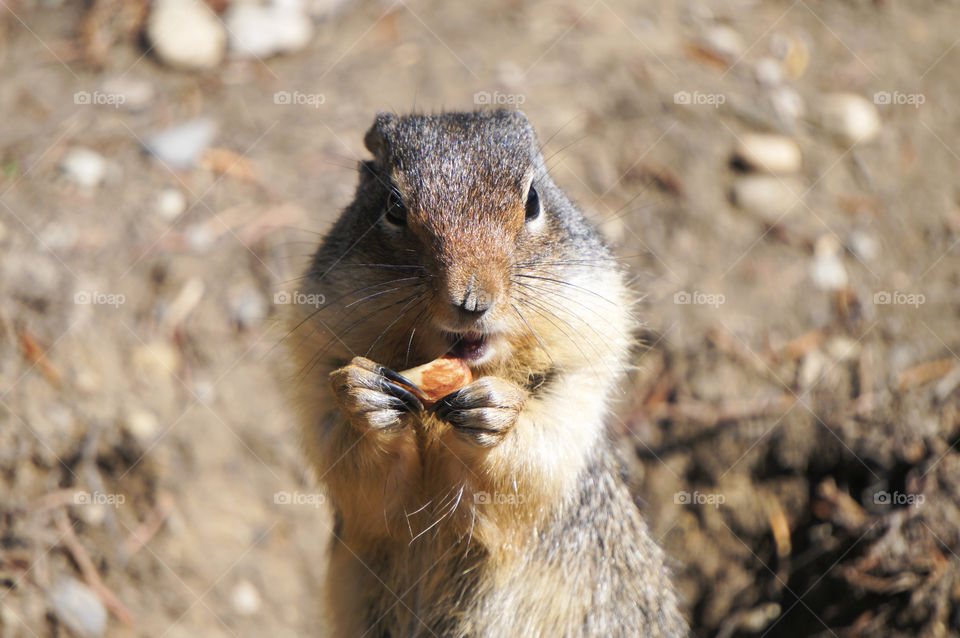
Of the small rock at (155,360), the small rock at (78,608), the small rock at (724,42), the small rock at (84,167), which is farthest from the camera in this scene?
the small rock at (724,42)

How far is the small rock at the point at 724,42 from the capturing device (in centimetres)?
546

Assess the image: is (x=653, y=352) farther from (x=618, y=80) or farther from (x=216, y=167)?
(x=216, y=167)

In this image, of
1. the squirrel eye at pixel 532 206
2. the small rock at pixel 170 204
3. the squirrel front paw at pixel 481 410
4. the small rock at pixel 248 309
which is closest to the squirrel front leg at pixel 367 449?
the squirrel front paw at pixel 481 410

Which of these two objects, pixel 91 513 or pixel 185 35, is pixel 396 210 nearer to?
pixel 91 513

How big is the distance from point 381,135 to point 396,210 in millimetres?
599

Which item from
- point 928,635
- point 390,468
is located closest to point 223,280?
point 390,468

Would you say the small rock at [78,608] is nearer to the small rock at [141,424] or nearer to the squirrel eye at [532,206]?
the small rock at [141,424]

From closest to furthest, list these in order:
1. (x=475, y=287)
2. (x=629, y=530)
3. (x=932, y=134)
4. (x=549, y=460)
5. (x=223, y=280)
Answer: (x=475, y=287) → (x=549, y=460) → (x=629, y=530) → (x=223, y=280) → (x=932, y=134)

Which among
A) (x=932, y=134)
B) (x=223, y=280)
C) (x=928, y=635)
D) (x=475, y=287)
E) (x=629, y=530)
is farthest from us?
(x=932, y=134)

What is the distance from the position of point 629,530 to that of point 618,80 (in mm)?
3153

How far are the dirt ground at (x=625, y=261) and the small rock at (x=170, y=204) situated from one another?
30mm

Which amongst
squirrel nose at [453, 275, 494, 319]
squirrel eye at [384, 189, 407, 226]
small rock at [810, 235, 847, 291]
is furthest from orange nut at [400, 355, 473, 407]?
small rock at [810, 235, 847, 291]

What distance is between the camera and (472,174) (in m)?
2.58

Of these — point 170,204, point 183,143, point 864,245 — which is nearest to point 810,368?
point 864,245
